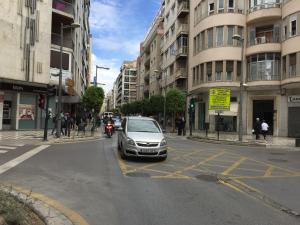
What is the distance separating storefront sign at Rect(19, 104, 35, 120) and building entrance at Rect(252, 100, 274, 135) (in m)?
21.8

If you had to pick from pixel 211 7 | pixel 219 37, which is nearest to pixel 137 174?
pixel 219 37

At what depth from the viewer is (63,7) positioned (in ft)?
129

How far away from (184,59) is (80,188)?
49.1 meters

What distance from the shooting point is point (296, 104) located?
122 feet

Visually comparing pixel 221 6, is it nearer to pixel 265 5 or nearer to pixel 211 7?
pixel 211 7

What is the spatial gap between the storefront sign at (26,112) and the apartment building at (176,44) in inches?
945

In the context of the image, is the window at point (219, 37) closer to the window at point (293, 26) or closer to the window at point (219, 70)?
the window at point (219, 70)

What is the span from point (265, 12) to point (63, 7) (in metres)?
19.7

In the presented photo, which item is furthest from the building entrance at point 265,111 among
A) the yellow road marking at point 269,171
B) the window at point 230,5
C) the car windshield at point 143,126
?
the yellow road marking at point 269,171

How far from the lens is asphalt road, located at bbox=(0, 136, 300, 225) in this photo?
6.99m

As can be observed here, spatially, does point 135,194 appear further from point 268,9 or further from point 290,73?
point 268,9

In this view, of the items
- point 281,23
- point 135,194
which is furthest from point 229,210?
point 281,23

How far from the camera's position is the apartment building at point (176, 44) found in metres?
54.6

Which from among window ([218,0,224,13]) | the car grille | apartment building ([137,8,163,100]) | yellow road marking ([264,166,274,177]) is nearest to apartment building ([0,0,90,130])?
window ([218,0,224,13])
